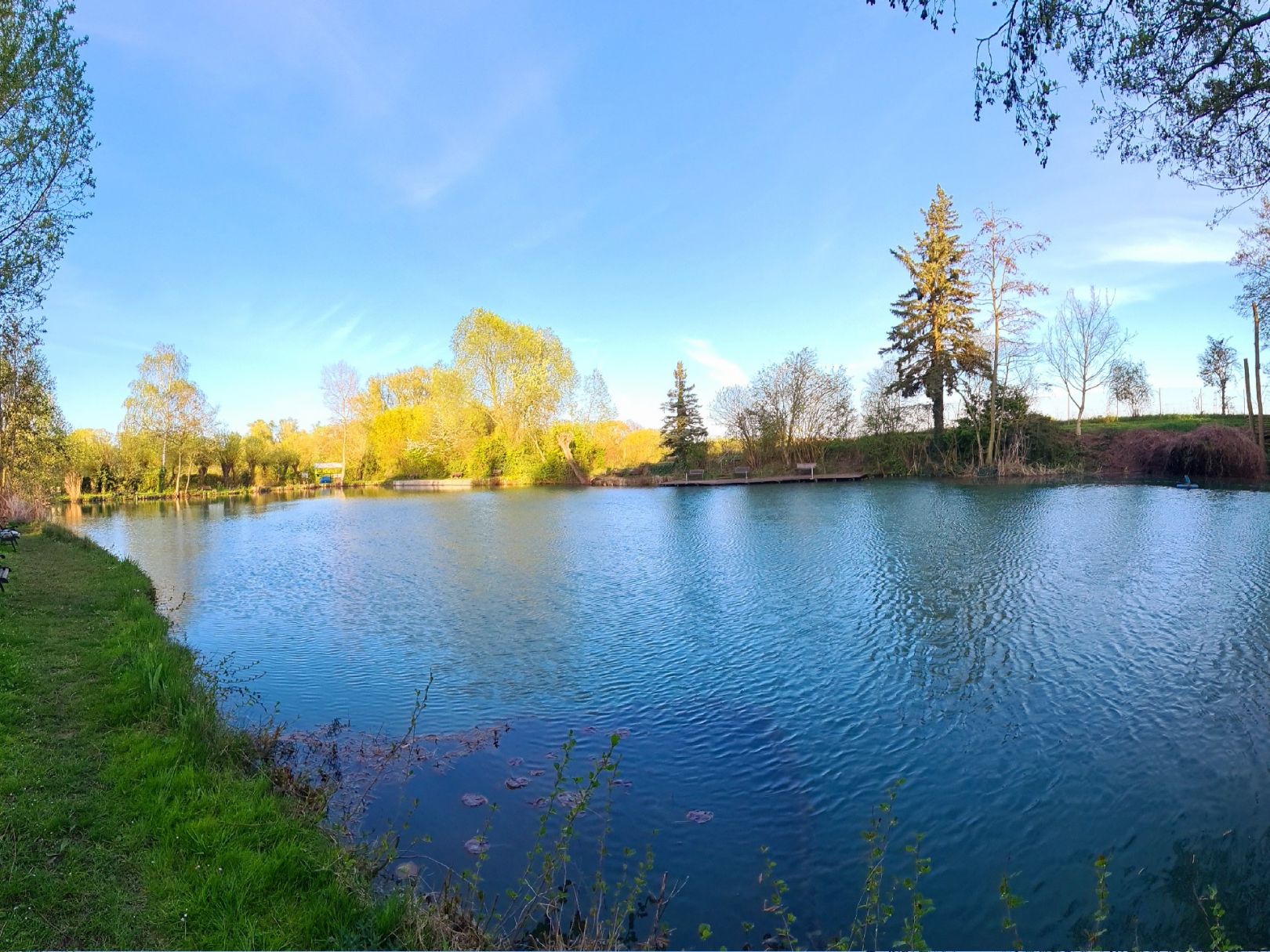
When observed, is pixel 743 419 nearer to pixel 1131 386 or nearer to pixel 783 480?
pixel 783 480

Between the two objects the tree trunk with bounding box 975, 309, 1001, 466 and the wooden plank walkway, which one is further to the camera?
the wooden plank walkway

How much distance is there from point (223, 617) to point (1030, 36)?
12603 millimetres

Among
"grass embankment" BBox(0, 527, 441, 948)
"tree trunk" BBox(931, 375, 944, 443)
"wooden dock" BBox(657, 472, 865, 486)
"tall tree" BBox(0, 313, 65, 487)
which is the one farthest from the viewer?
"wooden dock" BBox(657, 472, 865, 486)

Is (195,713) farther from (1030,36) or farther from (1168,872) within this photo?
(1030,36)

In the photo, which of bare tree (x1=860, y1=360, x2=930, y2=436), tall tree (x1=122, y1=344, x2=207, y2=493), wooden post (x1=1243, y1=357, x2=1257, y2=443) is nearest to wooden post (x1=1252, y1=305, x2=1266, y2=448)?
wooden post (x1=1243, y1=357, x2=1257, y2=443)

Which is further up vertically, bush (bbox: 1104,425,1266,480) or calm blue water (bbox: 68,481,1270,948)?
bush (bbox: 1104,425,1266,480)

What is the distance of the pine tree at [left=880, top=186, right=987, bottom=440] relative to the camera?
3341 centimetres

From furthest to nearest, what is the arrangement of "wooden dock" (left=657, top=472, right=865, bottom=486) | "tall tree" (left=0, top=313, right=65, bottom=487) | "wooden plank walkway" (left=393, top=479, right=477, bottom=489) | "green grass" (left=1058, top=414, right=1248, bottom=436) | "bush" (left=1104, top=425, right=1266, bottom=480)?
"wooden plank walkway" (left=393, top=479, right=477, bottom=489) → "wooden dock" (left=657, top=472, right=865, bottom=486) → "green grass" (left=1058, top=414, right=1248, bottom=436) → "bush" (left=1104, top=425, right=1266, bottom=480) → "tall tree" (left=0, top=313, right=65, bottom=487)

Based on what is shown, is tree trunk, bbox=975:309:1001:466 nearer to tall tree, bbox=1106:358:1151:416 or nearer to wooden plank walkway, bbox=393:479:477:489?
tall tree, bbox=1106:358:1151:416

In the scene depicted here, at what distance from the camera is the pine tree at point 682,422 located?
4081cm

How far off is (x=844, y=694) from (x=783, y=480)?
30843 millimetres

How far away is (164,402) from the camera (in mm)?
42312

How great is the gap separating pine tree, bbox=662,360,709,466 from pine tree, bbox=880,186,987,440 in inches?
477

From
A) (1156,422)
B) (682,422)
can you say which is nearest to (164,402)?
(682,422)
